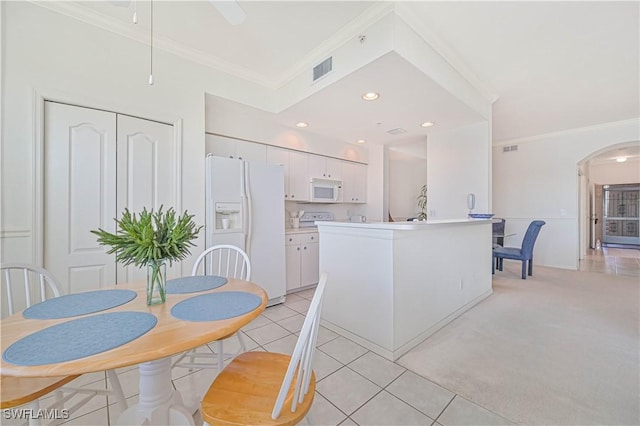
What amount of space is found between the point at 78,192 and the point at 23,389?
1707mm

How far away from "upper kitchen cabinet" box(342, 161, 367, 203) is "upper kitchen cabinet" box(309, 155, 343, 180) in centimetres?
17

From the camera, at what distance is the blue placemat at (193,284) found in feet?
4.74

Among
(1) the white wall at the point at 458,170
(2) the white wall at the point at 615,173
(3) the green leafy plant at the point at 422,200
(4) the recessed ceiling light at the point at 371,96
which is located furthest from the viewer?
(2) the white wall at the point at 615,173

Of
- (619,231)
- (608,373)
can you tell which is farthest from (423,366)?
(619,231)

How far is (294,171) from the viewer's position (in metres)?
4.08

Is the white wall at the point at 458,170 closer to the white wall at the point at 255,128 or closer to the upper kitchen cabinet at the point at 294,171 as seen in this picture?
the white wall at the point at 255,128

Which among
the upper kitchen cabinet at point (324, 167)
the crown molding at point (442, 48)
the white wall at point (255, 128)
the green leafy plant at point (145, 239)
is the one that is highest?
the crown molding at point (442, 48)

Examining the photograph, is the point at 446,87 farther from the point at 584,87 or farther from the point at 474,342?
the point at 474,342

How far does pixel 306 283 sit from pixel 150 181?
94.5 inches

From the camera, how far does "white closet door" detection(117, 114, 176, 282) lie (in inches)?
94.8

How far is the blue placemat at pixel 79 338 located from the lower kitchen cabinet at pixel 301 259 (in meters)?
2.54

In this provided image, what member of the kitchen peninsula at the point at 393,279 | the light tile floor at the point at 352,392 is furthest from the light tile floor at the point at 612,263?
the light tile floor at the point at 352,392

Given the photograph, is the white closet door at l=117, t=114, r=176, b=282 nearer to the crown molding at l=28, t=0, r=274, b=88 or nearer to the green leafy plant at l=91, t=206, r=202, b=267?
the crown molding at l=28, t=0, r=274, b=88

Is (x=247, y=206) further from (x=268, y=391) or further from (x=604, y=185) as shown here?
(x=604, y=185)
